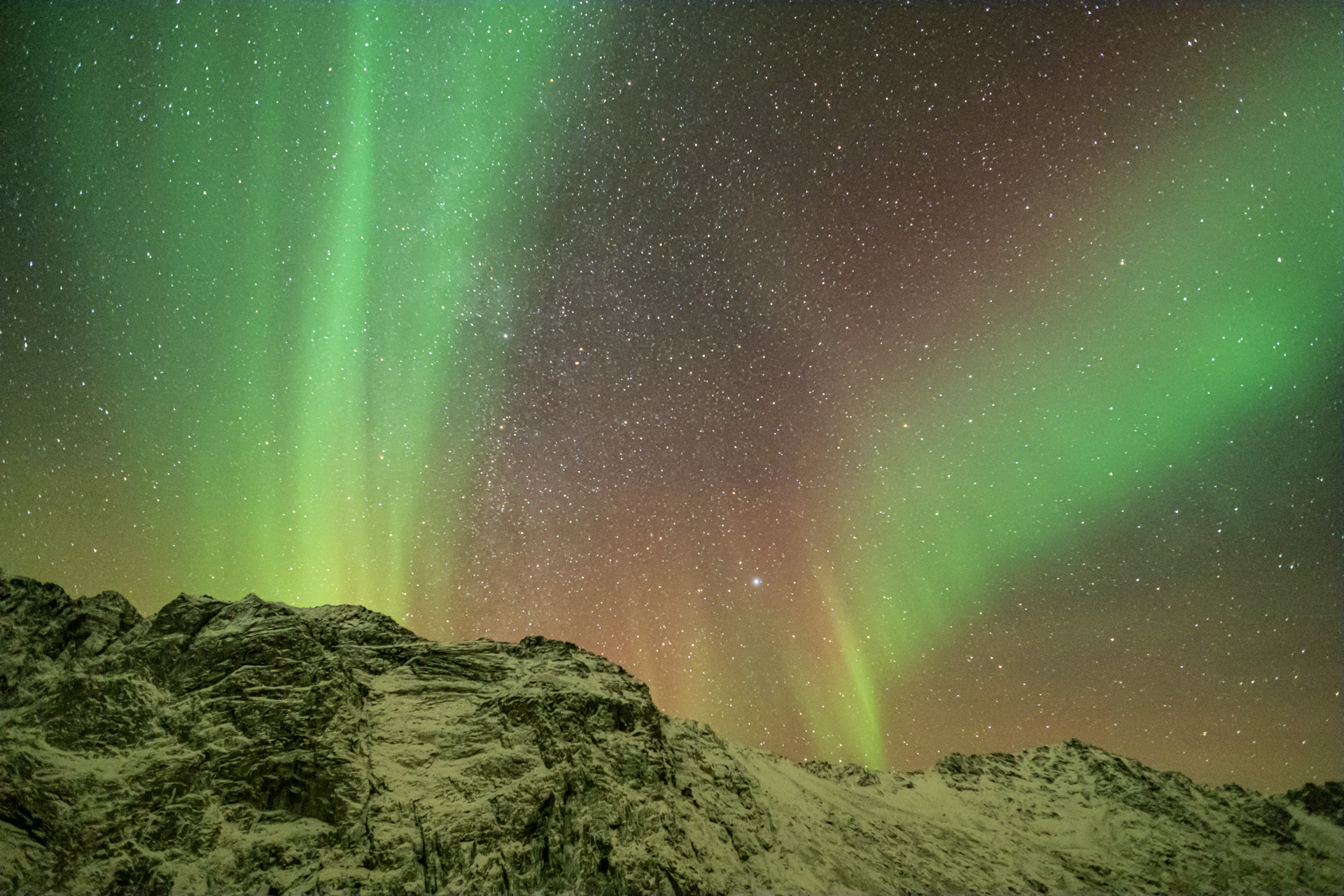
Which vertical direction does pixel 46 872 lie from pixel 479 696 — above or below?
below

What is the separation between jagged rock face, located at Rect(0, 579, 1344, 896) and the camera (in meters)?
50.2

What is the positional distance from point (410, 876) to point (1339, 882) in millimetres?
122105

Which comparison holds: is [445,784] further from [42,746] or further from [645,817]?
[42,746]

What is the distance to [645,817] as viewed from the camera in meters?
60.9

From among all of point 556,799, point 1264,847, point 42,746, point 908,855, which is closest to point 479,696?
point 556,799

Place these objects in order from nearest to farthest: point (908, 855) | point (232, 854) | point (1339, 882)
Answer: point (232, 854) → point (908, 855) → point (1339, 882)

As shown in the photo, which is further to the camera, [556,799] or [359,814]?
[556,799]

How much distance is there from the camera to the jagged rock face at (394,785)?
5019 cm

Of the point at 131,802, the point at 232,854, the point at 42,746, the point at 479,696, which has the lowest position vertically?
the point at 232,854

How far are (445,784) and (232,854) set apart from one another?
1573 cm

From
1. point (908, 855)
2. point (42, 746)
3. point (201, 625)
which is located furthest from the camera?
point (908, 855)

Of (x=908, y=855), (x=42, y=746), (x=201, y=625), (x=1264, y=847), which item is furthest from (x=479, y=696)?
(x=1264, y=847)

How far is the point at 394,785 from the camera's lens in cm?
5897

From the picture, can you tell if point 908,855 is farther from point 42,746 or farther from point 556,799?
point 42,746
